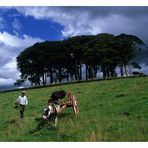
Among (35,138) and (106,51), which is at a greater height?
(106,51)

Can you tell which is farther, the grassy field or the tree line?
the tree line

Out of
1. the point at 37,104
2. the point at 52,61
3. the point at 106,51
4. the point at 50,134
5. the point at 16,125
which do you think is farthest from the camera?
the point at 52,61

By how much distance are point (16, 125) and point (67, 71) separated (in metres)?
69.7

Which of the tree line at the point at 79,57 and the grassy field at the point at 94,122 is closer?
the grassy field at the point at 94,122

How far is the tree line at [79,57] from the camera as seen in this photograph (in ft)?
277

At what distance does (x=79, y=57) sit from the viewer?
94.1 meters

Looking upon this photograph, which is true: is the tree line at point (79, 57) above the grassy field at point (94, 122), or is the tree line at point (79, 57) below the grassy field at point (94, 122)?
above

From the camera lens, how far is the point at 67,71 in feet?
325

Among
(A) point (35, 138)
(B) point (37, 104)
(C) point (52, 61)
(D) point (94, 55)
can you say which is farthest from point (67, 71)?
(A) point (35, 138)

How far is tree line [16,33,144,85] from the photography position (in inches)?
3319

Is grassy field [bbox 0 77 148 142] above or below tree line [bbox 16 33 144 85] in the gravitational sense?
below
